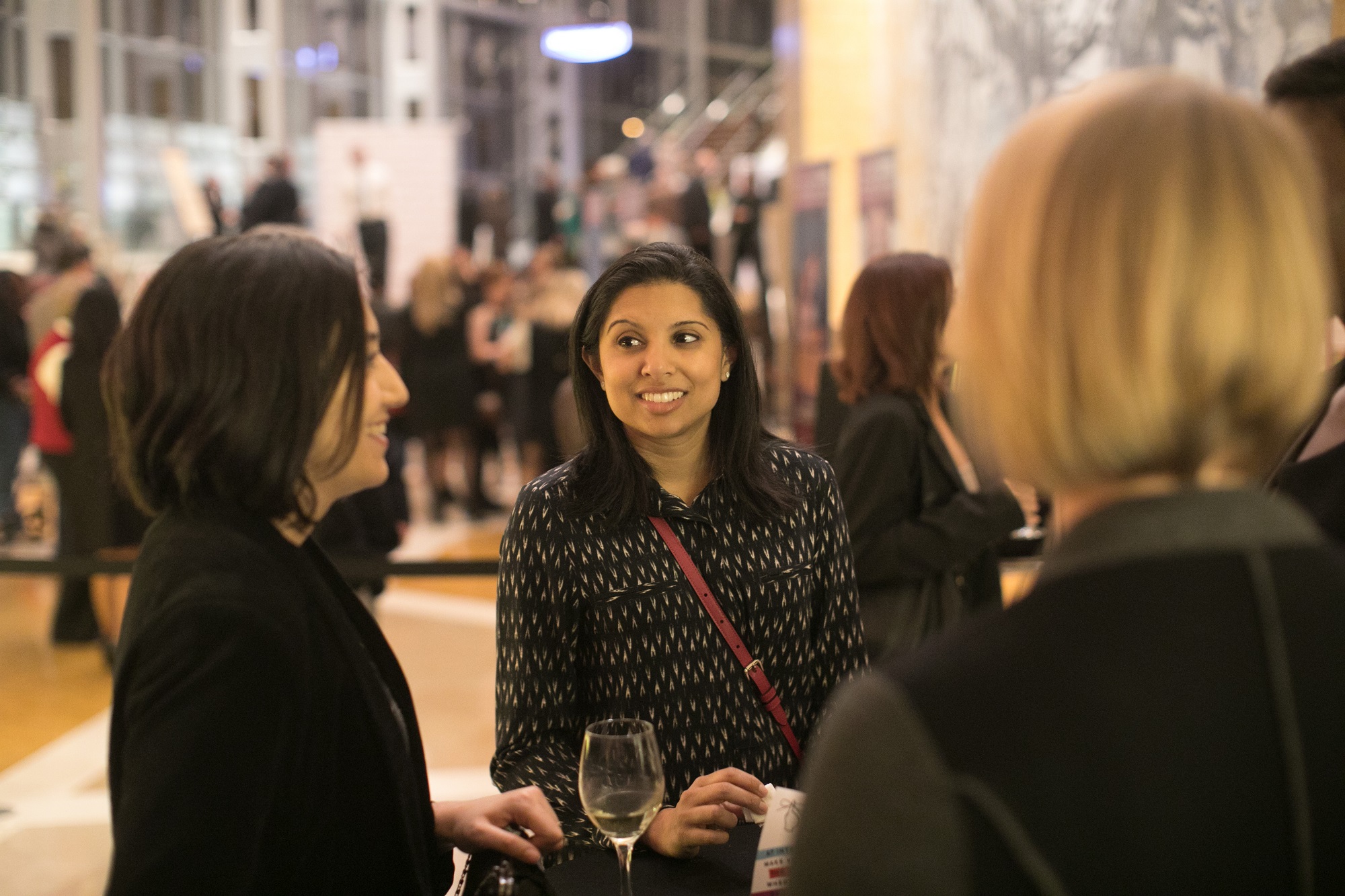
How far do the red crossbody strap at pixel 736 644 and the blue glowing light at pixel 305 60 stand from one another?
72.7 feet

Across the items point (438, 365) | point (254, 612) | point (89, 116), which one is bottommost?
point (254, 612)

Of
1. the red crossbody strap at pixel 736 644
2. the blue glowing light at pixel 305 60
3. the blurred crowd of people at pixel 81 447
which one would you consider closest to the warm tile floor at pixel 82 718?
the blurred crowd of people at pixel 81 447

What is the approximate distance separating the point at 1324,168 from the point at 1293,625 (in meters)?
1.15

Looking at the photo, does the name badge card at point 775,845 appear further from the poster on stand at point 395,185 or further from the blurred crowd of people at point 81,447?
the poster on stand at point 395,185

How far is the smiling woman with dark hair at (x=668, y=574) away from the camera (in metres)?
2.13

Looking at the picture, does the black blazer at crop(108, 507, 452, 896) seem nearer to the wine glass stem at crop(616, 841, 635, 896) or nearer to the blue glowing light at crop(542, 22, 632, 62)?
the wine glass stem at crop(616, 841, 635, 896)

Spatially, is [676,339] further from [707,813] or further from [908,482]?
[908,482]

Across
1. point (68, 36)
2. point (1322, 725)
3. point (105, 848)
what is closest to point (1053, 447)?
point (1322, 725)

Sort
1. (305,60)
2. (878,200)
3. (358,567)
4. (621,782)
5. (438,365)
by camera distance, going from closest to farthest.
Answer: (621,782)
(358,567)
(878,200)
(438,365)
(305,60)

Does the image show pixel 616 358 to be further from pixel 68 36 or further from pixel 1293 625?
pixel 68 36

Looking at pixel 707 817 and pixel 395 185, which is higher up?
pixel 395 185

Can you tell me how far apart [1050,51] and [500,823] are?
20.5 feet

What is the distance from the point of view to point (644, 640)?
7.04ft

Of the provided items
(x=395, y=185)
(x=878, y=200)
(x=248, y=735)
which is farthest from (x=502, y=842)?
(x=395, y=185)
